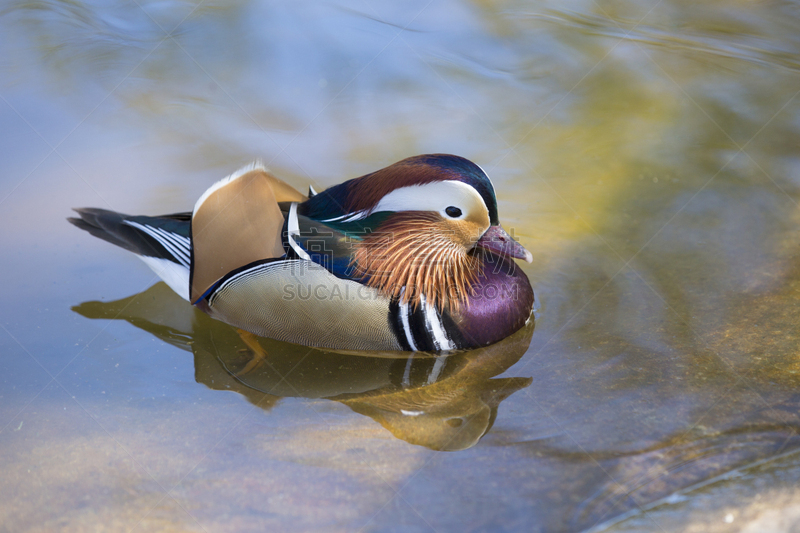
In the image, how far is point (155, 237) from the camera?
369 cm

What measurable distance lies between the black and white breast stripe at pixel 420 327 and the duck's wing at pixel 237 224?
2.23 ft

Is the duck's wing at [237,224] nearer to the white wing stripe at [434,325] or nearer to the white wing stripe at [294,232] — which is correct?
the white wing stripe at [294,232]

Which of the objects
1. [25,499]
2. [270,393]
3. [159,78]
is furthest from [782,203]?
[159,78]

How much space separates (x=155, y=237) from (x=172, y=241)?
12 cm

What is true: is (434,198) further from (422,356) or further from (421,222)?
(422,356)

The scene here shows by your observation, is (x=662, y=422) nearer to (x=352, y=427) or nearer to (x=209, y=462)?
(x=352, y=427)

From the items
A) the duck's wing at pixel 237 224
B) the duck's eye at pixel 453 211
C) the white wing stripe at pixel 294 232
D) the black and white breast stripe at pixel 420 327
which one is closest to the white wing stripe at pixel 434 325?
the black and white breast stripe at pixel 420 327

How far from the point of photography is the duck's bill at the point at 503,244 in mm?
3492

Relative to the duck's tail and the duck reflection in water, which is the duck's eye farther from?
the duck's tail

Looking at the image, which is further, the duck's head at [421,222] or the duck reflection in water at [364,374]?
the duck's head at [421,222]

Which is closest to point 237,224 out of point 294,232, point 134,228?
point 294,232

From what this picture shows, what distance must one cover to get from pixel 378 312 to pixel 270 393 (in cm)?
68

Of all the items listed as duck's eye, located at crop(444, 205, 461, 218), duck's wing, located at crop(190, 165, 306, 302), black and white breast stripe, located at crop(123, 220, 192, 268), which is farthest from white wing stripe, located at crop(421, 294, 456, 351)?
black and white breast stripe, located at crop(123, 220, 192, 268)

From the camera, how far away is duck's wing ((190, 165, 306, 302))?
3393 mm
